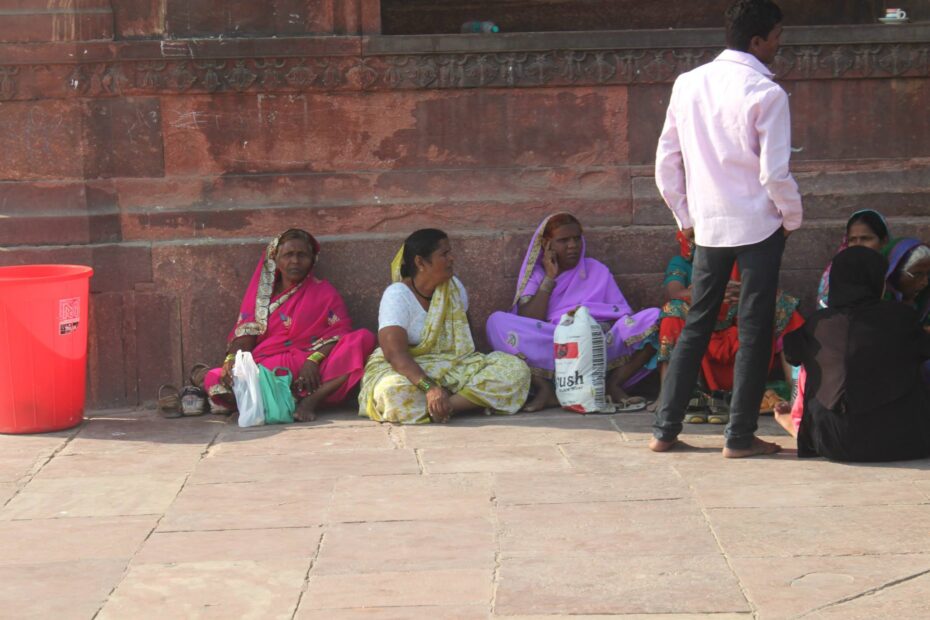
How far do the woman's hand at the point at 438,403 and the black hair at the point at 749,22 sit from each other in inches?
84.1

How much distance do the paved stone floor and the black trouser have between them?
A: 0.74 feet

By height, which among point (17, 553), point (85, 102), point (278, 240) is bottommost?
point (17, 553)

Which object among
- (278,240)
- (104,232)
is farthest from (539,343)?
(104,232)

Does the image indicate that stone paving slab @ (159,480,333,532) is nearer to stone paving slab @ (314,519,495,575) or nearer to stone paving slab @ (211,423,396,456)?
stone paving slab @ (314,519,495,575)

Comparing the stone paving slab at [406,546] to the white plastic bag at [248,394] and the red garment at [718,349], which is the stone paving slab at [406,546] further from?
the red garment at [718,349]

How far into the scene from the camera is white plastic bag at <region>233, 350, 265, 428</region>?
6406mm

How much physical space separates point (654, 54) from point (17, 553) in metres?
4.25

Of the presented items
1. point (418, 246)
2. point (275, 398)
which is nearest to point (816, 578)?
point (418, 246)

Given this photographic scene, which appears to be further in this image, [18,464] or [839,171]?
[839,171]

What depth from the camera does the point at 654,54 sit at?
6996 mm

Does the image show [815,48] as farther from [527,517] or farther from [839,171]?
[527,517]

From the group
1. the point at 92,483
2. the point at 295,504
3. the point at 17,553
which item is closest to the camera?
the point at 17,553

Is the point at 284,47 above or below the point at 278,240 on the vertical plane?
above

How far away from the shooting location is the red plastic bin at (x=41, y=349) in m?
6.13
